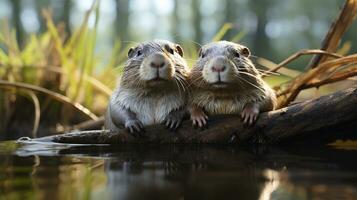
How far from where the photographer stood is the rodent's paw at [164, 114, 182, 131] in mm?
3508

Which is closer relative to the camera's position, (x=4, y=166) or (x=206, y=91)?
(x=4, y=166)

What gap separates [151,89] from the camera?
3818 millimetres

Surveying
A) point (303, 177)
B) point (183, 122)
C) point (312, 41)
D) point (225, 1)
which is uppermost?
point (225, 1)

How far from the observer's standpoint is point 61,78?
6.76 meters

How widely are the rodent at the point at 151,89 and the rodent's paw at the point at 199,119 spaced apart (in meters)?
0.12

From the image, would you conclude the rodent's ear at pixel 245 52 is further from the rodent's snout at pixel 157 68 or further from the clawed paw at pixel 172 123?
the clawed paw at pixel 172 123

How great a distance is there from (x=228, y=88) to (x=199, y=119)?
0.29m

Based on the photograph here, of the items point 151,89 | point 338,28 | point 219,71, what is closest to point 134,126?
point 151,89

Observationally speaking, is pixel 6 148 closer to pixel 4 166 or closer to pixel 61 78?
pixel 4 166

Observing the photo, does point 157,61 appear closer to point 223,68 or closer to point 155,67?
point 155,67

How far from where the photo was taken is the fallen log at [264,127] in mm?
3311

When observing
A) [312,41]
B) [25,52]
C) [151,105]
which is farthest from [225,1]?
[151,105]

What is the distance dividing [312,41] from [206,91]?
67.2ft

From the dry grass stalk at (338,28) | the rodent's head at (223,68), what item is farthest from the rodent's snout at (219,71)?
the dry grass stalk at (338,28)
